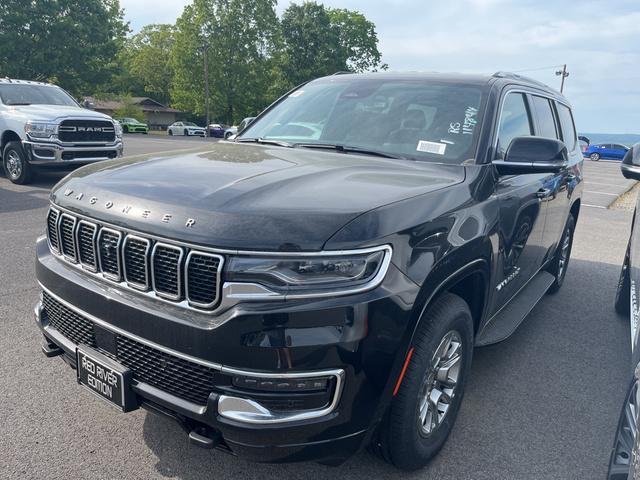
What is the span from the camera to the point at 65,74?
34781mm

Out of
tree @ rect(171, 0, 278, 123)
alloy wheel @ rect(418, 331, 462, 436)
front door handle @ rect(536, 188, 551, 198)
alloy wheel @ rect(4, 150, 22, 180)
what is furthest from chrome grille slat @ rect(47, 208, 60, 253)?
tree @ rect(171, 0, 278, 123)

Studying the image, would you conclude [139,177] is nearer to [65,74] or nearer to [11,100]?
[11,100]

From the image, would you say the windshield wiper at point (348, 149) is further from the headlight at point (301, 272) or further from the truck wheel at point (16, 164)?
the truck wheel at point (16, 164)

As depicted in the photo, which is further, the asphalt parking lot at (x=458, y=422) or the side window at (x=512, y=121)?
the side window at (x=512, y=121)

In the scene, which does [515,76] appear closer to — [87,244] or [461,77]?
[461,77]

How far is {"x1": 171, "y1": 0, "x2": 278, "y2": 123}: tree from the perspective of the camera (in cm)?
5262

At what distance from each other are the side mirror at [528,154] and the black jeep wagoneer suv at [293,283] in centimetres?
1

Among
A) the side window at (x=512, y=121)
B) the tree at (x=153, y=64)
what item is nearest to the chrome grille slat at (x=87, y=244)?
the side window at (x=512, y=121)

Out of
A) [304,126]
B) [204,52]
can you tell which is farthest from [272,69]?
[304,126]

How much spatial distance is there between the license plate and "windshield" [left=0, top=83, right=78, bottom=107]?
33.5 feet

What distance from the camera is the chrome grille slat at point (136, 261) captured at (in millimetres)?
2094

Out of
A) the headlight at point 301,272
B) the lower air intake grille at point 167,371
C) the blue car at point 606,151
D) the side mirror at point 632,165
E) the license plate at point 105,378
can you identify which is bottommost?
the blue car at point 606,151

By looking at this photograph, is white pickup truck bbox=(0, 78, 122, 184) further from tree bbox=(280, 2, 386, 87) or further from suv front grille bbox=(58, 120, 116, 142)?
tree bbox=(280, 2, 386, 87)

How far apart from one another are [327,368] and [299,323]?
0.19 metres
